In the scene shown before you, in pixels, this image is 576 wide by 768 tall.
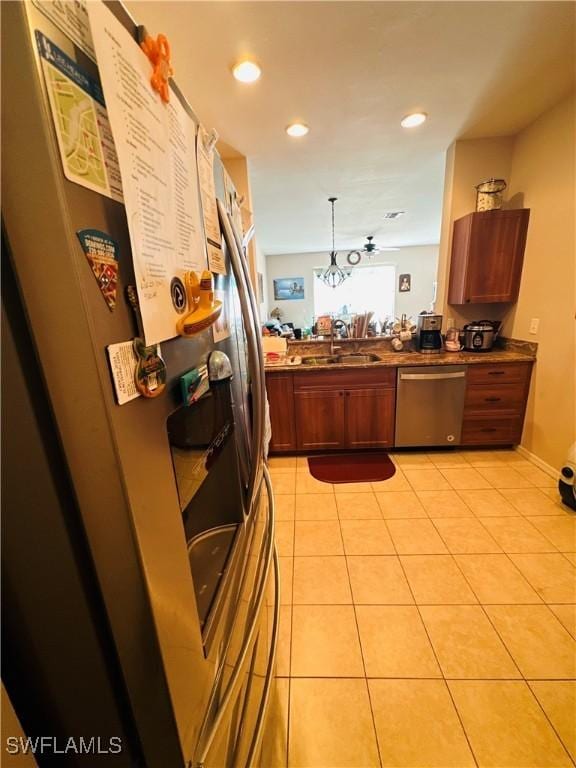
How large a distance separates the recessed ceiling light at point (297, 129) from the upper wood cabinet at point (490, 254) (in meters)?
1.48

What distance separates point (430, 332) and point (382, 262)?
5.40m

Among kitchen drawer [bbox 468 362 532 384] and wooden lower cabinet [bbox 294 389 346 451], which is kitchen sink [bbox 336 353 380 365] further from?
kitchen drawer [bbox 468 362 532 384]

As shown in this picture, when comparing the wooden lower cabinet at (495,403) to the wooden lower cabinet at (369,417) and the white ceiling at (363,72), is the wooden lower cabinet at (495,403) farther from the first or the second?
the white ceiling at (363,72)

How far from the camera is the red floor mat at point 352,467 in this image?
2.40 metres

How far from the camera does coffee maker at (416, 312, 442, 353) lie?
2.76 metres

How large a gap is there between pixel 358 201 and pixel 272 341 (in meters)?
2.48

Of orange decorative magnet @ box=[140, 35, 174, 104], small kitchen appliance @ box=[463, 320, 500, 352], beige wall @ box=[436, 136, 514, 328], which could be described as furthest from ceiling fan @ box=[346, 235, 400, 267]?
orange decorative magnet @ box=[140, 35, 174, 104]

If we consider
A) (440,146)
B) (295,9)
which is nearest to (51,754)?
(295,9)

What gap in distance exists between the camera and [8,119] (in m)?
0.23

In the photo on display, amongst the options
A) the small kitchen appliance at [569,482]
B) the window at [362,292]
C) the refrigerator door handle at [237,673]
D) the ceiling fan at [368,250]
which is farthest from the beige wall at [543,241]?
the window at [362,292]

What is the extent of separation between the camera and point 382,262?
7.43m

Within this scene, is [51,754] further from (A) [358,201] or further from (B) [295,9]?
(A) [358,201]

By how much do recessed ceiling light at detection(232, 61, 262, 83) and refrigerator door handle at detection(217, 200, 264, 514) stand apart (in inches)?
62.0

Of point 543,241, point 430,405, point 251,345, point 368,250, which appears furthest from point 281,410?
point 368,250
